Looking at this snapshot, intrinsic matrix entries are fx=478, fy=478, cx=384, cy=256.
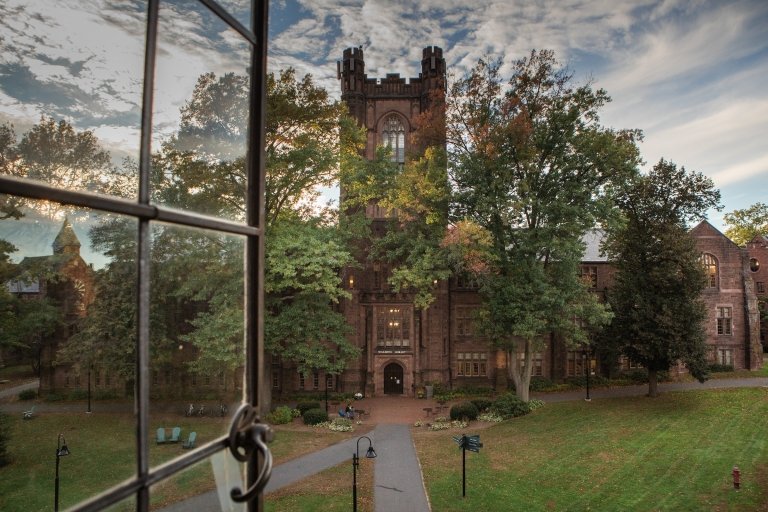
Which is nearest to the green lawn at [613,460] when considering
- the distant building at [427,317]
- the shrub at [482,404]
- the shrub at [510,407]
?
the shrub at [510,407]

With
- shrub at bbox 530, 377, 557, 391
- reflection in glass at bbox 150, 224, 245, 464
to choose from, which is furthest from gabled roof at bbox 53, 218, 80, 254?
shrub at bbox 530, 377, 557, 391

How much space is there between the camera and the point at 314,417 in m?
24.6

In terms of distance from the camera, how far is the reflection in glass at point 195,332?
5.81 ft

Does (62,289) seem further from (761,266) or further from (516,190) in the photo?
(761,266)

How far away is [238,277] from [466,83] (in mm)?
24574

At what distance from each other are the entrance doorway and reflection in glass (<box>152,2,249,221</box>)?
1254 inches

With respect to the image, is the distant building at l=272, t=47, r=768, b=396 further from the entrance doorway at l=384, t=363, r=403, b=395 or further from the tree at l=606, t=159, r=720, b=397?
the tree at l=606, t=159, r=720, b=397

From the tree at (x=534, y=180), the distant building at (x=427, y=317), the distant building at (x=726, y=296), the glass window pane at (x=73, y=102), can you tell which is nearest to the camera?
the glass window pane at (x=73, y=102)

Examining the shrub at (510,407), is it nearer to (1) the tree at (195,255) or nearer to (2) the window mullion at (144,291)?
(1) the tree at (195,255)

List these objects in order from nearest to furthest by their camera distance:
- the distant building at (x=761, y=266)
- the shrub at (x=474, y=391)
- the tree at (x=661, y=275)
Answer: the tree at (x=661, y=275), the shrub at (x=474, y=391), the distant building at (x=761, y=266)

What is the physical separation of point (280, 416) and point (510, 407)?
485 inches

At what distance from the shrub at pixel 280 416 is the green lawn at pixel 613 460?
278 inches

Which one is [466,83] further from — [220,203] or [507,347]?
[220,203]

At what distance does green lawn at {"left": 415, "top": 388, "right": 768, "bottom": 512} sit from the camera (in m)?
15.0
